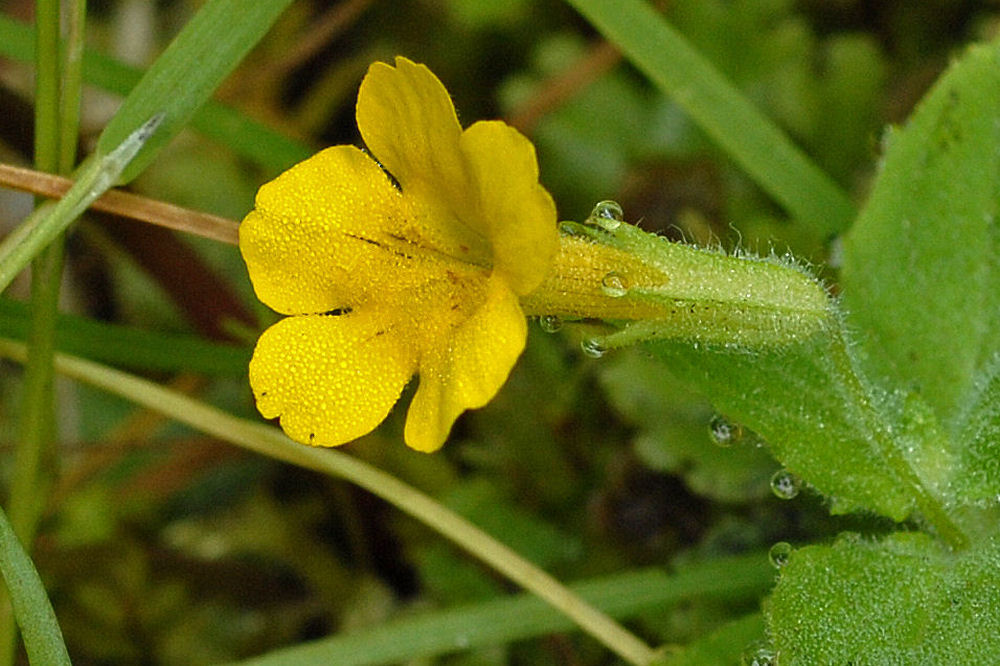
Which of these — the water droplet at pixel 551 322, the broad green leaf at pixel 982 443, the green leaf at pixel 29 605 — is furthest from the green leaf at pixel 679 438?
the green leaf at pixel 29 605

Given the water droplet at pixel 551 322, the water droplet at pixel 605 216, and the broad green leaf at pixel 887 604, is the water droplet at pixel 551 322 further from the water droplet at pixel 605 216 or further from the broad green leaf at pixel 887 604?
the broad green leaf at pixel 887 604

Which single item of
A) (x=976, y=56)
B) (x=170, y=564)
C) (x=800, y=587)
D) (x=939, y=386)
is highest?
(x=170, y=564)

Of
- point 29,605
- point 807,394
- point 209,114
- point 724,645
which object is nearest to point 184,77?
point 209,114

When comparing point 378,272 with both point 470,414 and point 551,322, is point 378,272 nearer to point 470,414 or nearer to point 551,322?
point 551,322

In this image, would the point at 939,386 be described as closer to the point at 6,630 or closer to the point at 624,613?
the point at 624,613

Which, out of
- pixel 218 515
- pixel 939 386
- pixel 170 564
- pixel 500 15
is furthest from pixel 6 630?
pixel 500 15

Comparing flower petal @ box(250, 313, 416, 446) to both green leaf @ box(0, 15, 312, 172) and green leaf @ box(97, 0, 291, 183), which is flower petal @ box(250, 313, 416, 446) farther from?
green leaf @ box(0, 15, 312, 172)
